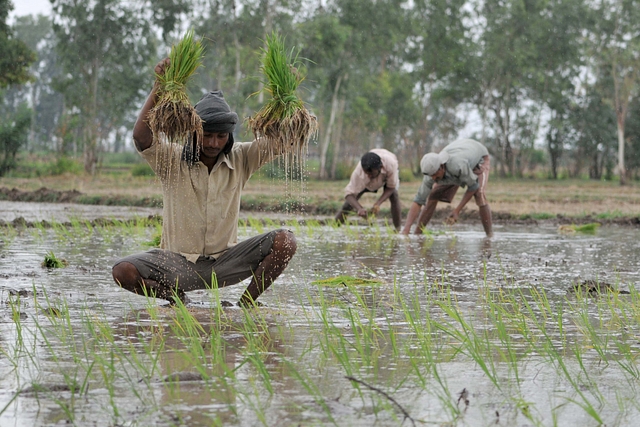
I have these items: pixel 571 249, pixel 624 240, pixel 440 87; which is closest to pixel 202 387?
pixel 571 249

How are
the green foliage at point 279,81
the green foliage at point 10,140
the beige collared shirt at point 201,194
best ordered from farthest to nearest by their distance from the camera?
the green foliage at point 10,140 < the green foliage at point 279,81 < the beige collared shirt at point 201,194

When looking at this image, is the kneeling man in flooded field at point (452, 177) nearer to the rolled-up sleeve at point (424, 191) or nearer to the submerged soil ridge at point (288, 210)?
the rolled-up sleeve at point (424, 191)

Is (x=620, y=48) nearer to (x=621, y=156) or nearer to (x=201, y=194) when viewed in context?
(x=621, y=156)

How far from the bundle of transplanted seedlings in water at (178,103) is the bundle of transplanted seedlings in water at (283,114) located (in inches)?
15.7

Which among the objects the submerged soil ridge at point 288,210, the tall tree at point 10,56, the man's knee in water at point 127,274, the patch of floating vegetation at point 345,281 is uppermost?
the tall tree at point 10,56

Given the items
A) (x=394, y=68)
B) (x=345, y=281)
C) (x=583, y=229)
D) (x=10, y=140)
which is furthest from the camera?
(x=394, y=68)

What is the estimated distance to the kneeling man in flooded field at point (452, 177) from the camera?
10.8 meters

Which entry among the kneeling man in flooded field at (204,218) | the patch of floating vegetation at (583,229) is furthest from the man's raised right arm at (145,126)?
the patch of floating vegetation at (583,229)

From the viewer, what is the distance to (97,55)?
35.8 metres

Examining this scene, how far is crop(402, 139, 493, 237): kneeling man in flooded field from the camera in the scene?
35.6 ft

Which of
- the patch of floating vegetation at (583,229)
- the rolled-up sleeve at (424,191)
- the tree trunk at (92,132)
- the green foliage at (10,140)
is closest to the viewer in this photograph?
the rolled-up sleeve at (424,191)

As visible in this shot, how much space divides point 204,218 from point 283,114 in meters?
0.71

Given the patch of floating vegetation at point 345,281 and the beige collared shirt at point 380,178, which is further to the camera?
the beige collared shirt at point 380,178

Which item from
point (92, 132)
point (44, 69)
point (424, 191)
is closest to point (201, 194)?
point (424, 191)
